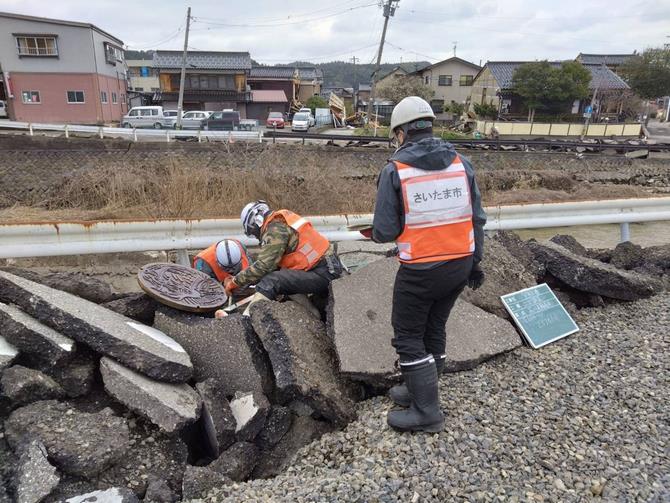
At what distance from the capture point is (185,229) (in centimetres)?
479

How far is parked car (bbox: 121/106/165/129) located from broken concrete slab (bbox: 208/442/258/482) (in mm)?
29122

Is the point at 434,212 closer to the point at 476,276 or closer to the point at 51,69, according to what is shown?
the point at 476,276

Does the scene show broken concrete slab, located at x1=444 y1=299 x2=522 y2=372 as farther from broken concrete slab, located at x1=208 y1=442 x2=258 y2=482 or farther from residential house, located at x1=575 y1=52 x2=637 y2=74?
residential house, located at x1=575 y1=52 x2=637 y2=74

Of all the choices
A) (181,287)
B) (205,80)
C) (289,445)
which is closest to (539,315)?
(289,445)

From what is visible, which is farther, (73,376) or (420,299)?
(73,376)

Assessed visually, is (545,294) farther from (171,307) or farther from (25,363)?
(25,363)

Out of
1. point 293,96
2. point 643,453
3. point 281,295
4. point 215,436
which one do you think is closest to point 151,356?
point 215,436

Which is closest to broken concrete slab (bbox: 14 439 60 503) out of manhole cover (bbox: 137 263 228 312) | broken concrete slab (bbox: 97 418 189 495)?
broken concrete slab (bbox: 97 418 189 495)

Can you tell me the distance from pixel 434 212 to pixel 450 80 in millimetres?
52874

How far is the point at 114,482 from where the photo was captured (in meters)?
2.47

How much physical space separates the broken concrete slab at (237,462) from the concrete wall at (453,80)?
52.2 m

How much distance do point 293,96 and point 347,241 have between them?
167 feet

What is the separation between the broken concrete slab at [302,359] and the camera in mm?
2889

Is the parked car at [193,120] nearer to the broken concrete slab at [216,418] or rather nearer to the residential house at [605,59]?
the broken concrete slab at [216,418]
